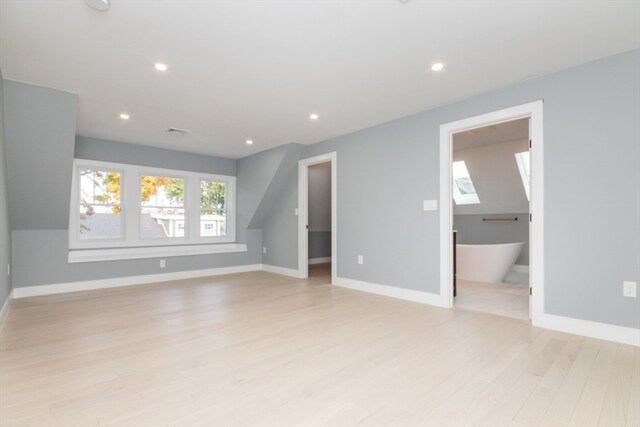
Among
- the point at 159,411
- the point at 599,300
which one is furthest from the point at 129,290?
the point at 599,300

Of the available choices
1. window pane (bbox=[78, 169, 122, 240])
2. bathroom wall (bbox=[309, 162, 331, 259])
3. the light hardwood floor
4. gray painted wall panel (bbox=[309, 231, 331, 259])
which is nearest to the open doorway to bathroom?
the light hardwood floor

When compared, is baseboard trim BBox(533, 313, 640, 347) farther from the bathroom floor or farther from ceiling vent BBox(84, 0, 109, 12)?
ceiling vent BBox(84, 0, 109, 12)

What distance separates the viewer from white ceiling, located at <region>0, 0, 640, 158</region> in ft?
6.54

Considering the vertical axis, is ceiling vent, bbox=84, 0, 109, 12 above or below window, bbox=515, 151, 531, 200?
above

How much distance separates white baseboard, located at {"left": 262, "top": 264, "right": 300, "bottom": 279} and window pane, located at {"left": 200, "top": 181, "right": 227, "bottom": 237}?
3.63 ft

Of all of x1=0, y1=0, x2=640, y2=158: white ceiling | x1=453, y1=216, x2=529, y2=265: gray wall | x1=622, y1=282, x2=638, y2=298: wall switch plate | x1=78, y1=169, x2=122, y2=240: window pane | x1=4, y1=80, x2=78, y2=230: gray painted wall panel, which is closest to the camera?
x1=0, y1=0, x2=640, y2=158: white ceiling

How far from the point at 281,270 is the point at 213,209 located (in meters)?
1.87

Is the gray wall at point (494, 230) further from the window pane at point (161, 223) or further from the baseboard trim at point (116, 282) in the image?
the window pane at point (161, 223)

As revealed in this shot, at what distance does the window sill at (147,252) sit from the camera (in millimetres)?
4586

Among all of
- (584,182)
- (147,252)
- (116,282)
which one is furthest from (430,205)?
(116,282)

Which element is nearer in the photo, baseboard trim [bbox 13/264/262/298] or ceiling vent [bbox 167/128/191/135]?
baseboard trim [bbox 13/264/262/298]

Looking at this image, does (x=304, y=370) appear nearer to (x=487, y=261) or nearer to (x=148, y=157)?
(x=487, y=261)

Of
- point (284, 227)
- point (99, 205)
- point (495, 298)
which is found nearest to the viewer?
point (495, 298)

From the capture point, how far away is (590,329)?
262cm
